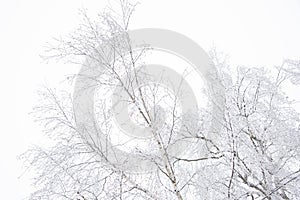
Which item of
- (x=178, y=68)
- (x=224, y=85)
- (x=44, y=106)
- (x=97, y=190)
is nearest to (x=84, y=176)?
(x=97, y=190)

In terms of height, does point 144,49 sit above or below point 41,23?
below

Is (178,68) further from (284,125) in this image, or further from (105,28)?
(105,28)

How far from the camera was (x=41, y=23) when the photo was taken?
74.6 metres

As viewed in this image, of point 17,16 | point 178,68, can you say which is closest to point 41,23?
point 17,16

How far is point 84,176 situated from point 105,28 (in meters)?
1.44

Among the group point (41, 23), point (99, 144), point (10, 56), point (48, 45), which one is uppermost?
point (41, 23)

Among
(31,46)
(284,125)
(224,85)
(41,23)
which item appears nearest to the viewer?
(284,125)

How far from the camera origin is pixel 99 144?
3537 mm

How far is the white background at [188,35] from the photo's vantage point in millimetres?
30141

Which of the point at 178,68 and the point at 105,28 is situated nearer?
the point at 105,28

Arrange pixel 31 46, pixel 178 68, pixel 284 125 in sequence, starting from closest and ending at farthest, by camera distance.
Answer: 1. pixel 284 125
2. pixel 178 68
3. pixel 31 46

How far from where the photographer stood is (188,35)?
36.3 meters

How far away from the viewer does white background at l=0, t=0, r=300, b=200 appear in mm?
30141

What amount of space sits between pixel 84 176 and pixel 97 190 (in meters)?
0.19
